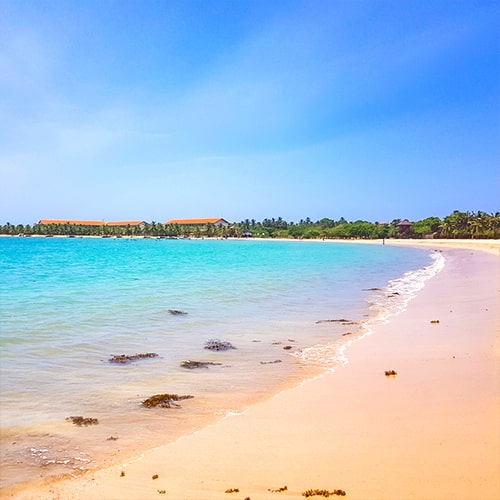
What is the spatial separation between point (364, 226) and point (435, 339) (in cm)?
14962

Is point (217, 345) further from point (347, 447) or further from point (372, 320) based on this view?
point (347, 447)

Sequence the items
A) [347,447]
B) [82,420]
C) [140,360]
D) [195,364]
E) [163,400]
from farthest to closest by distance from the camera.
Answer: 1. [140,360]
2. [195,364]
3. [163,400]
4. [82,420]
5. [347,447]

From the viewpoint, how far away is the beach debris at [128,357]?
10.7m

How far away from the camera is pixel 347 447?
19.1 feet

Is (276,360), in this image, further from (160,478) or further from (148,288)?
(148,288)

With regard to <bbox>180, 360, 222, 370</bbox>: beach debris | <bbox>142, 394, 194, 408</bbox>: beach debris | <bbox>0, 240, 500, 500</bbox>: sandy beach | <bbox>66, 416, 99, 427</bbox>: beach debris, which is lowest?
<bbox>180, 360, 222, 370</bbox>: beach debris

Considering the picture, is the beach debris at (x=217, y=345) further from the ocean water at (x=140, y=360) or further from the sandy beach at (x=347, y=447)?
the sandy beach at (x=347, y=447)

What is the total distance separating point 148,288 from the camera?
26203mm

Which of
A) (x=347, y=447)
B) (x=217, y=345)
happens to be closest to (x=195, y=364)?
(x=217, y=345)

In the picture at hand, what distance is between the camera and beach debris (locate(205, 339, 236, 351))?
12.2 meters

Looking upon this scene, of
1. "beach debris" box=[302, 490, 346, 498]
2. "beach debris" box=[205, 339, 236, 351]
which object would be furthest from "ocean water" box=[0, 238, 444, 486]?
"beach debris" box=[302, 490, 346, 498]

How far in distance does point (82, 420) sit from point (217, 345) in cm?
569

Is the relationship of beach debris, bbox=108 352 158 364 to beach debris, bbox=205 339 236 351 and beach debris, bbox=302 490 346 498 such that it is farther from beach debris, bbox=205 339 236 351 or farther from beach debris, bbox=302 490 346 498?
beach debris, bbox=302 490 346 498

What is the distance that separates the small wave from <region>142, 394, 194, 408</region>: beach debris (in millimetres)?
3295
